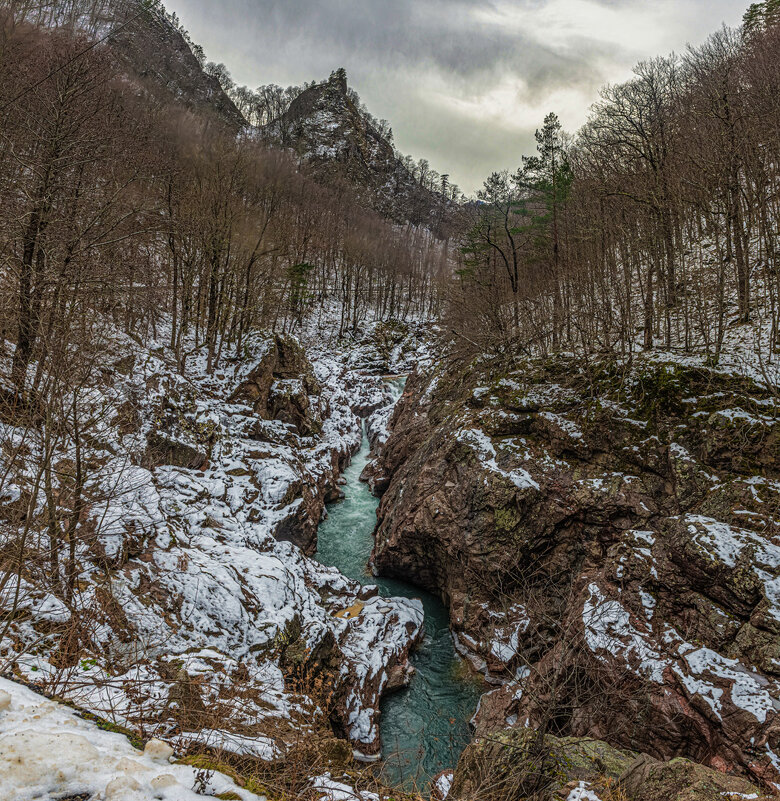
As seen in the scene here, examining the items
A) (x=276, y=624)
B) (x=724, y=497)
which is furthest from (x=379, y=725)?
(x=724, y=497)

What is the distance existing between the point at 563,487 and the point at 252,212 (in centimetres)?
2065

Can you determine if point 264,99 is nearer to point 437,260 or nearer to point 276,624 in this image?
point 437,260

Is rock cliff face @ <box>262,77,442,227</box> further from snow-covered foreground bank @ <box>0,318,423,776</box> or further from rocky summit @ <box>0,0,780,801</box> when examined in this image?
snow-covered foreground bank @ <box>0,318,423,776</box>

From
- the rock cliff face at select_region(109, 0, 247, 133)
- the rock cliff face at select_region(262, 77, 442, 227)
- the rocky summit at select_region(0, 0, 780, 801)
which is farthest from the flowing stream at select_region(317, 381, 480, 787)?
the rock cliff face at select_region(262, 77, 442, 227)

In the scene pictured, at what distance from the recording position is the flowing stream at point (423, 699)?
321 inches

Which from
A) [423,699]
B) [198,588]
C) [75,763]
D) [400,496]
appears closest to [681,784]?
[75,763]

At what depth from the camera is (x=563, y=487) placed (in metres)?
11.1

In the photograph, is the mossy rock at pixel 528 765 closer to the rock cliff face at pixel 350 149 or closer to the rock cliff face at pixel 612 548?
the rock cliff face at pixel 612 548

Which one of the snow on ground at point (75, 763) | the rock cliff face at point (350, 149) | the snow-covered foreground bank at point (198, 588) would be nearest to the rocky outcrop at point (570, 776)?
the snow-covered foreground bank at point (198, 588)

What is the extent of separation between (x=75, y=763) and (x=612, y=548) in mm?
10082

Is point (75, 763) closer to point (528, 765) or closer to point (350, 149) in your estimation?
point (528, 765)

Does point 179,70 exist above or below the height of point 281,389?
above

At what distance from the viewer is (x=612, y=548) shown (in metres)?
9.48

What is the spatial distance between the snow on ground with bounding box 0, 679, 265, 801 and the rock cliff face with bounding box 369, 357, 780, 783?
387 centimetres
